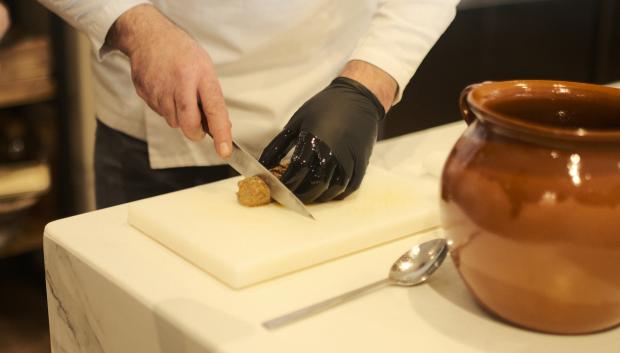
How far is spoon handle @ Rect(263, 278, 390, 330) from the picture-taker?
0.68 metres

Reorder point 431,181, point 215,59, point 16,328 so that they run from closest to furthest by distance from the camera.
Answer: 1. point 431,181
2. point 215,59
3. point 16,328

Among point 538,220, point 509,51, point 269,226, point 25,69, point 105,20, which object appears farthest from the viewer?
point 509,51

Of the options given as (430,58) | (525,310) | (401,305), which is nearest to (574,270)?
(525,310)

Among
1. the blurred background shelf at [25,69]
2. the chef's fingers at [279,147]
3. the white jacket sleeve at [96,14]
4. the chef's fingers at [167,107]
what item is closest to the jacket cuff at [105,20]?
the white jacket sleeve at [96,14]

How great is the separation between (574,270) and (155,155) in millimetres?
802

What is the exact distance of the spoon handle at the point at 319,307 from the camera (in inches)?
27.0

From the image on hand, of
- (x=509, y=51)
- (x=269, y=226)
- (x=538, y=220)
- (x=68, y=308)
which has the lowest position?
(x=509, y=51)

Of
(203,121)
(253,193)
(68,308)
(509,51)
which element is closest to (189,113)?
(203,121)

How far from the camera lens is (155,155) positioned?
129 cm

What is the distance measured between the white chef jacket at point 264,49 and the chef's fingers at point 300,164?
290 millimetres

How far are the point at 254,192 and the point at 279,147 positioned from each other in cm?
12

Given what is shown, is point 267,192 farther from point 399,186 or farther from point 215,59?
point 215,59

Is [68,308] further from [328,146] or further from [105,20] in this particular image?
[105,20]

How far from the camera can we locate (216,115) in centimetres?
93
